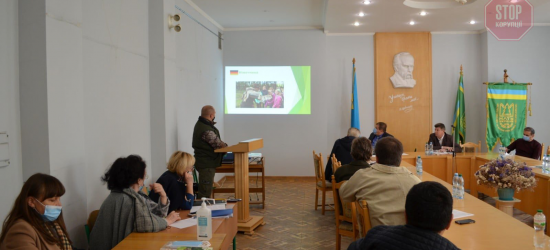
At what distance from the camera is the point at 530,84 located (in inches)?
348

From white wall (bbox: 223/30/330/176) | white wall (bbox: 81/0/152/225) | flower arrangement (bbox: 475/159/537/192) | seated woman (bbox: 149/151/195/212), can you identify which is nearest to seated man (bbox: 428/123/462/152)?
white wall (bbox: 223/30/330/176)

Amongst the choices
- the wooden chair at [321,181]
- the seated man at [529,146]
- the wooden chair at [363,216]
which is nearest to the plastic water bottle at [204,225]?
the wooden chair at [363,216]

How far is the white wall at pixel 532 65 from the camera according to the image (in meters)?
8.87

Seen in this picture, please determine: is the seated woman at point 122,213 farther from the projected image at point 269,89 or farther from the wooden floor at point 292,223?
the projected image at point 269,89

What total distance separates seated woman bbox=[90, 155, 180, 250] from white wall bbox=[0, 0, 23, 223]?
2.06ft

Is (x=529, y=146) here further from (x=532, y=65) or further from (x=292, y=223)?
(x=292, y=223)

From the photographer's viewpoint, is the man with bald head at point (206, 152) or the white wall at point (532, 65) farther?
the white wall at point (532, 65)

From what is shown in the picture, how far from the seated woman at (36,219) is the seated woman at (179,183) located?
125 cm

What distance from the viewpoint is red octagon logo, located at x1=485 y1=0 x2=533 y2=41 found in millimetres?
6991

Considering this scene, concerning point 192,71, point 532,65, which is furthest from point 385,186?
point 532,65

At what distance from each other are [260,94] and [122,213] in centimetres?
690

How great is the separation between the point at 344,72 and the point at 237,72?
2358 millimetres

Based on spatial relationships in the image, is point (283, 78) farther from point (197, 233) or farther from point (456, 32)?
point (197, 233)

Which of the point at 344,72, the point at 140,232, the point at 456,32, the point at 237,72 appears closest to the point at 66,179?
the point at 140,232
